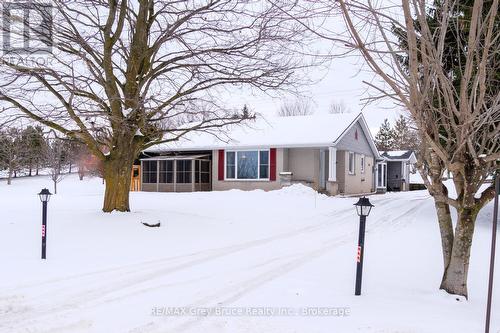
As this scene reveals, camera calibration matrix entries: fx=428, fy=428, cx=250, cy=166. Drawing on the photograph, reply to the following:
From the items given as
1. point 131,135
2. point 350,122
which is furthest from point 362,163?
point 131,135

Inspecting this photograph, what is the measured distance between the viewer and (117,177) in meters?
11.7

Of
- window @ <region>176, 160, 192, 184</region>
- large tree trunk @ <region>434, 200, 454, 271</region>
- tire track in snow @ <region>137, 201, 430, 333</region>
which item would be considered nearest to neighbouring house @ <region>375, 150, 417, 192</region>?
window @ <region>176, 160, 192, 184</region>

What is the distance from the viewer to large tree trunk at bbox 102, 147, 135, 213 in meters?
11.7

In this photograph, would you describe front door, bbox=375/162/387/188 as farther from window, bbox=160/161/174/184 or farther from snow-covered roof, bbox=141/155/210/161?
window, bbox=160/161/174/184

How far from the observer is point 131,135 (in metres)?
11.5

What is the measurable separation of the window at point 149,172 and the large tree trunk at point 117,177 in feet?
48.8

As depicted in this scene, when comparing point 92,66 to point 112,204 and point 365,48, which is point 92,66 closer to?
point 112,204

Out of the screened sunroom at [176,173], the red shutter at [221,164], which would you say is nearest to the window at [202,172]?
the screened sunroom at [176,173]

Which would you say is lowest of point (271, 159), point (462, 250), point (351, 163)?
point (462, 250)

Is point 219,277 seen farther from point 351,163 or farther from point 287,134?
point 351,163

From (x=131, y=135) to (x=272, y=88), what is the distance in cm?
409

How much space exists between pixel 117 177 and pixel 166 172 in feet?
47.6

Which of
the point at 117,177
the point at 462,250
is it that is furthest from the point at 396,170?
the point at 462,250

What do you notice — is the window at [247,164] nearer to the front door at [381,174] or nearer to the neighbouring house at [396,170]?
the front door at [381,174]
